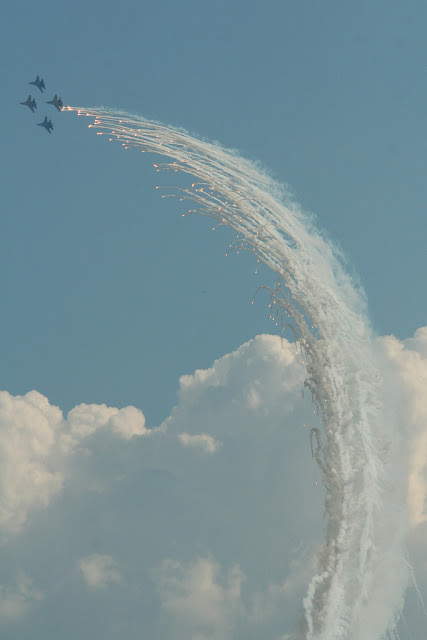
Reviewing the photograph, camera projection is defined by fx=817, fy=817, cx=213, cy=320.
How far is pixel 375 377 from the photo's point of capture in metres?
96.1

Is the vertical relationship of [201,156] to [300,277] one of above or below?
above

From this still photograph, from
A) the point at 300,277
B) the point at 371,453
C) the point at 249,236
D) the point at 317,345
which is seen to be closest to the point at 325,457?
the point at 371,453

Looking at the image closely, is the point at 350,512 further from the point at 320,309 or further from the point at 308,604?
the point at 320,309

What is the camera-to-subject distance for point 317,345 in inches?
3553

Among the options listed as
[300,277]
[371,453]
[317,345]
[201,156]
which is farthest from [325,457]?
[201,156]

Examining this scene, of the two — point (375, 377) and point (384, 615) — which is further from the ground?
point (375, 377)

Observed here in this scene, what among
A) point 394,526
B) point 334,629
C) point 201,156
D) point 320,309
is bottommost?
point 334,629

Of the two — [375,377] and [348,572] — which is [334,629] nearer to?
[348,572]

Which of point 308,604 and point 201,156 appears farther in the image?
point 308,604

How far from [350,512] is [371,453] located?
713 centimetres

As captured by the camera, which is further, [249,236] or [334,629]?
[334,629]

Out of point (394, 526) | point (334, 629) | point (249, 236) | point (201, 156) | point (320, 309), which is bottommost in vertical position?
point (334, 629)

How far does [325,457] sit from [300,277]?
20206 mm

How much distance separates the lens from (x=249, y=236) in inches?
3445
